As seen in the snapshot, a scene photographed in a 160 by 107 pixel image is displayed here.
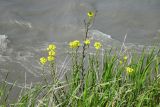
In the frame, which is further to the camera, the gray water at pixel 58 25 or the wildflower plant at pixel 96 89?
the gray water at pixel 58 25

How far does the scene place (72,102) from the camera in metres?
2.49

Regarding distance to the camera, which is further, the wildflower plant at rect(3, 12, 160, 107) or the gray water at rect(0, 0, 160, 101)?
the gray water at rect(0, 0, 160, 101)

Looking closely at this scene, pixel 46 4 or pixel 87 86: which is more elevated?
pixel 46 4

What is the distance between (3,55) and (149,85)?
1.86m

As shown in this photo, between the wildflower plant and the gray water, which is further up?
the gray water

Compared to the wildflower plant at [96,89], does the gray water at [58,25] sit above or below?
above

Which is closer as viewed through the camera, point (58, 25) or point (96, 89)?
point (96, 89)

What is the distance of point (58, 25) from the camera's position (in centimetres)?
495

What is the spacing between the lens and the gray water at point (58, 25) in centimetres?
433

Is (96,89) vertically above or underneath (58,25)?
underneath

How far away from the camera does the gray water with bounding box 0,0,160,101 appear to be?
4.33 m

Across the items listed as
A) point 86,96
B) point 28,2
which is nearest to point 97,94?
point 86,96

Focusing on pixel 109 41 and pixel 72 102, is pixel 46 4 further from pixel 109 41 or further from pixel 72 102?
pixel 72 102

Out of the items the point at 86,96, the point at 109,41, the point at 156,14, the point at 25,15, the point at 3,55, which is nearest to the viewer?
the point at 86,96
